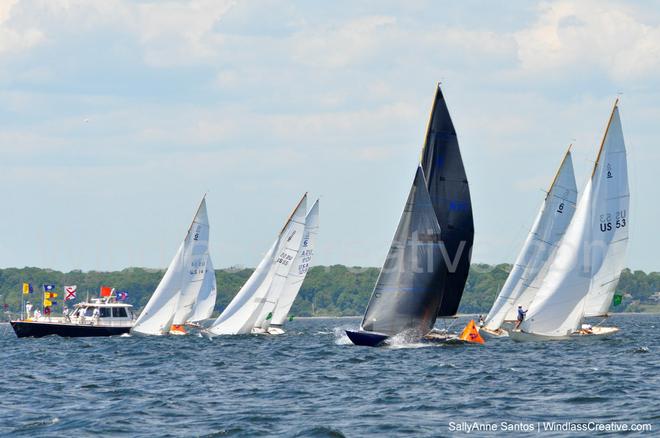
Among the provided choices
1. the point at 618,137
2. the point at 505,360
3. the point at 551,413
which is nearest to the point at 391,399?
the point at 551,413

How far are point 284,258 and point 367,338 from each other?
17416mm

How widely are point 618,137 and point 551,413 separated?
2765 centimetres

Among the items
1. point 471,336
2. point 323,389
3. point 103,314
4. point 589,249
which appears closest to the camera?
point 323,389

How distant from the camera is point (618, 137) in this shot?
180 ft

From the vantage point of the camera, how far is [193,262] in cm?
7350

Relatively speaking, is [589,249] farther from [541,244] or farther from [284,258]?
[284,258]

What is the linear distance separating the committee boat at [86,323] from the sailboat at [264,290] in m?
7.85

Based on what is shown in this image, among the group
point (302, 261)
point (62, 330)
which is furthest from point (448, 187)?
point (62, 330)

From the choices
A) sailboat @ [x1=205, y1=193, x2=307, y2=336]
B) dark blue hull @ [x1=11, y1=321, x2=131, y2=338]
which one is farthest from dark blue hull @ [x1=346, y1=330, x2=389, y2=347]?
dark blue hull @ [x1=11, y1=321, x2=131, y2=338]

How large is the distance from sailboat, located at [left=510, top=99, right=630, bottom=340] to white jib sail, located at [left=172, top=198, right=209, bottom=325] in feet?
81.8

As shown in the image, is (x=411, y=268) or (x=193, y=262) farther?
(x=193, y=262)

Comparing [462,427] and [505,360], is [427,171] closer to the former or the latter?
[505,360]

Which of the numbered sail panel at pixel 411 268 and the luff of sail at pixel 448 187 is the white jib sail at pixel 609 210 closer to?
the luff of sail at pixel 448 187

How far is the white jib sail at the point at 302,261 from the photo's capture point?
2785 inches
